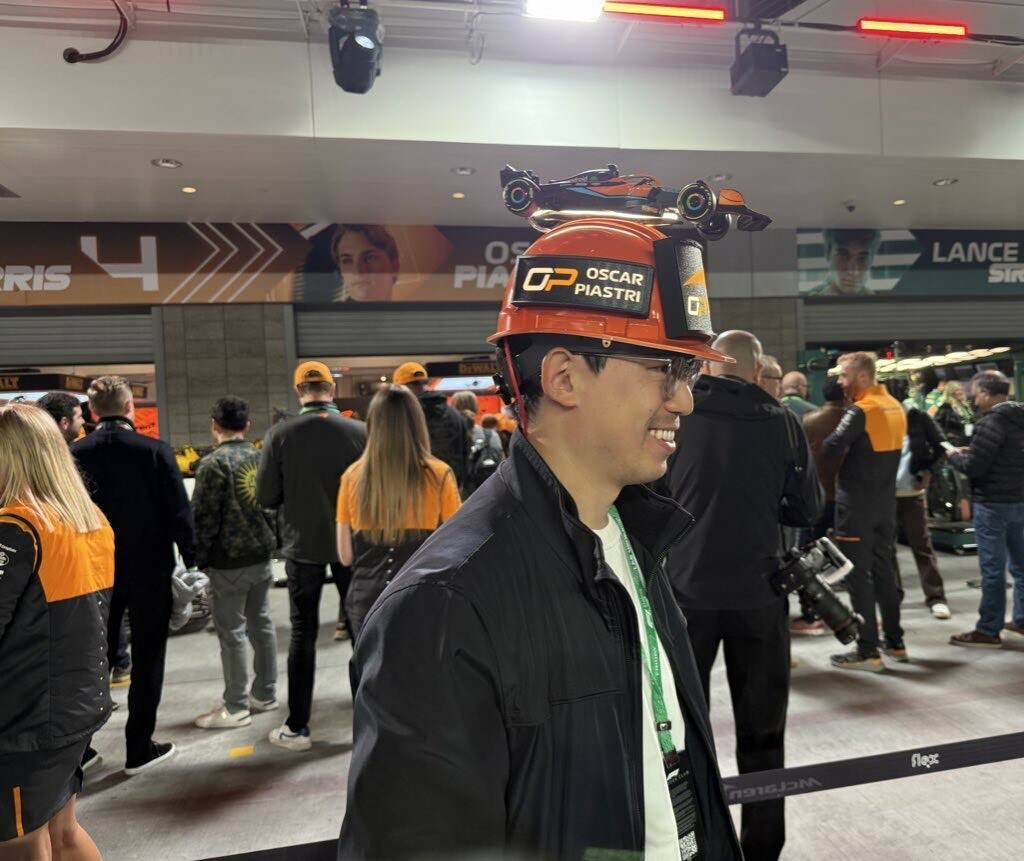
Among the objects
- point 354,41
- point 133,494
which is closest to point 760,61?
point 354,41

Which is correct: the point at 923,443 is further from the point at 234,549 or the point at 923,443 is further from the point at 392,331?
the point at 392,331

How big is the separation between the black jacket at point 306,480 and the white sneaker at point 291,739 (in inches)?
33.2

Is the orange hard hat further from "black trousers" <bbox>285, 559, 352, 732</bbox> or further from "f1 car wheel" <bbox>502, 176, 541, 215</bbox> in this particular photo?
"black trousers" <bbox>285, 559, 352, 732</bbox>

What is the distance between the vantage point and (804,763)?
10.1 feet

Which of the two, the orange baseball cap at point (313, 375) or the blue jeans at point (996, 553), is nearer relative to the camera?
the orange baseball cap at point (313, 375)

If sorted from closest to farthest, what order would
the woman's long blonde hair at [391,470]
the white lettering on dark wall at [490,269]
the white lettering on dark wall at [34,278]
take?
the woman's long blonde hair at [391,470]
the white lettering on dark wall at [34,278]
the white lettering on dark wall at [490,269]

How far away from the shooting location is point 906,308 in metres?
9.63

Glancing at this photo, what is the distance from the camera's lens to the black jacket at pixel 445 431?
445 cm

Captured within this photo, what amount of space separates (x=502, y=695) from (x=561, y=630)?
11 cm

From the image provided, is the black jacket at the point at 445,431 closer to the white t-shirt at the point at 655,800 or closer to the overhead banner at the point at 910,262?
the white t-shirt at the point at 655,800

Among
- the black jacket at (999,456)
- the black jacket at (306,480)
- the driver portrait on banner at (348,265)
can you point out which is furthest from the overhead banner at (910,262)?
the black jacket at (306,480)

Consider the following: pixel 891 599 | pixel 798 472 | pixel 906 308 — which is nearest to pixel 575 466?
pixel 798 472

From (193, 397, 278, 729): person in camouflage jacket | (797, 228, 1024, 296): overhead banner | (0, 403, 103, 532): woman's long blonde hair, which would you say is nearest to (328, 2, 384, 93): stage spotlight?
(193, 397, 278, 729): person in camouflage jacket

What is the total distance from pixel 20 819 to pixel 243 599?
1883 mm
